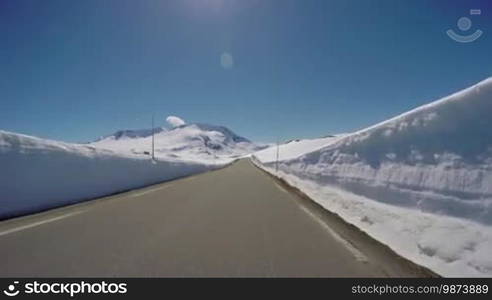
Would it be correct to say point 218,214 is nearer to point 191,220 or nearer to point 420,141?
point 191,220

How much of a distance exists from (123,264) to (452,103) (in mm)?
9837

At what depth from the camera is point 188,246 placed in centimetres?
636

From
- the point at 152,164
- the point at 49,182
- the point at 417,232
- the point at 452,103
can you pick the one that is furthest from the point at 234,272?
the point at 152,164

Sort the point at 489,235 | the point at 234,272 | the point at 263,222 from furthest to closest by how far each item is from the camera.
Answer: the point at 263,222
the point at 489,235
the point at 234,272

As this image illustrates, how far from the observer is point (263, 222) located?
9172 millimetres
